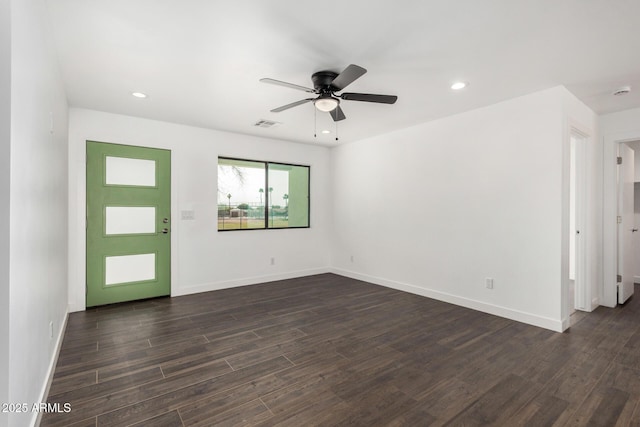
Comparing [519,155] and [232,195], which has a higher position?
[519,155]

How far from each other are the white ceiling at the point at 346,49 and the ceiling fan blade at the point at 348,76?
0.19 m

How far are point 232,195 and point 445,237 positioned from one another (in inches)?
137

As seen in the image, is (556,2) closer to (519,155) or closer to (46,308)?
(519,155)

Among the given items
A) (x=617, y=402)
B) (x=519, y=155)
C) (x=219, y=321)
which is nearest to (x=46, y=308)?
(x=219, y=321)

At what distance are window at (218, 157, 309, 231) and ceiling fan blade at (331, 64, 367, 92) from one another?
3.07m

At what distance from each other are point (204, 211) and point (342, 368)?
3443mm

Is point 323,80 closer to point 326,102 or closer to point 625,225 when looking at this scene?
point 326,102

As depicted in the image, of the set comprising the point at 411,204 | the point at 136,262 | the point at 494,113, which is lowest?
the point at 136,262

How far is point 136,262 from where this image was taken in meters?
4.52

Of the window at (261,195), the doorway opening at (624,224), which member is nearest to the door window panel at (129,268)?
the window at (261,195)

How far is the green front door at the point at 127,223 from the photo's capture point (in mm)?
4203

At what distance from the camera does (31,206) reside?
5.81 ft

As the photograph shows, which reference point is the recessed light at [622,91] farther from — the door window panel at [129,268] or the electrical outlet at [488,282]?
the door window panel at [129,268]

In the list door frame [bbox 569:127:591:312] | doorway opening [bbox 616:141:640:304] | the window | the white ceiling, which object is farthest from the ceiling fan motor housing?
doorway opening [bbox 616:141:640:304]
